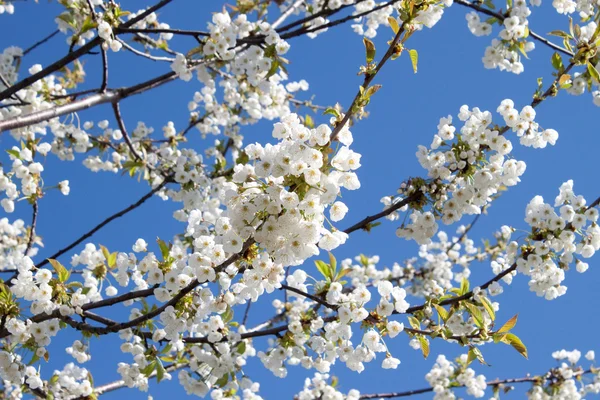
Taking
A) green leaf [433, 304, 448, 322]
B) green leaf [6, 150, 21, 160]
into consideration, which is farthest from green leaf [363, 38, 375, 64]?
green leaf [6, 150, 21, 160]

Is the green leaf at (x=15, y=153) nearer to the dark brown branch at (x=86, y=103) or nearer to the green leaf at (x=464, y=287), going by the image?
the dark brown branch at (x=86, y=103)

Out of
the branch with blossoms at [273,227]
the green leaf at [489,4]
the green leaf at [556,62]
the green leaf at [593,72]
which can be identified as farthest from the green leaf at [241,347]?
the green leaf at [489,4]

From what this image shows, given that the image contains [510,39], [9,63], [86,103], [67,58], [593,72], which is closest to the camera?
[593,72]

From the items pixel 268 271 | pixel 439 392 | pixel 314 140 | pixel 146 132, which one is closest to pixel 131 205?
pixel 146 132

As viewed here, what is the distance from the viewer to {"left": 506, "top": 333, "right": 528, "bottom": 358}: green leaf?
2.82 metres

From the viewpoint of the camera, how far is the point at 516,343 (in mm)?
2826

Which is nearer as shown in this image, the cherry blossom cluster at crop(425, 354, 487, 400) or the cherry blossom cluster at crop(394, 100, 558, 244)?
the cherry blossom cluster at crop(394, 100, 558, 244)

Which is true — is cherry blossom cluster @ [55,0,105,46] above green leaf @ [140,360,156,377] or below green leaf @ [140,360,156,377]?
above

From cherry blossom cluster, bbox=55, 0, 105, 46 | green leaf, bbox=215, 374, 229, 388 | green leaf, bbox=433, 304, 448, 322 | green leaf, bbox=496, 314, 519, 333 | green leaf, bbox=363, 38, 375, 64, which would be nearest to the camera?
green leaf, bbox=363, 38, 375, 64

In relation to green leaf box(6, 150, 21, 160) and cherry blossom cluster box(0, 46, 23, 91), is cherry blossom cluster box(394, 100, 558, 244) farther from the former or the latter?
cherry blossom cluster box(0, 46, 23, 91)

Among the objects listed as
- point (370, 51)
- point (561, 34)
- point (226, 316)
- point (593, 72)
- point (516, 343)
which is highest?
point (561, 34)

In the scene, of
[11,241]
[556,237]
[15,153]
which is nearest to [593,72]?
[556,237]

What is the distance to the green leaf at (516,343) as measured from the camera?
282cm

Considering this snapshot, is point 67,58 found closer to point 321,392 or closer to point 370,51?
point 370,51
